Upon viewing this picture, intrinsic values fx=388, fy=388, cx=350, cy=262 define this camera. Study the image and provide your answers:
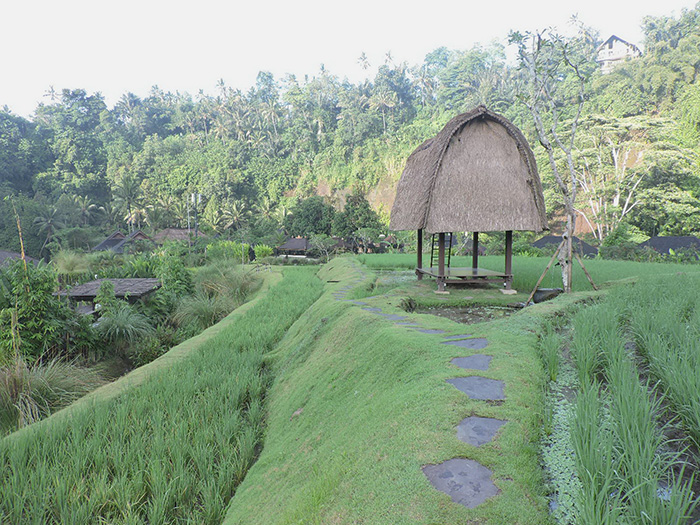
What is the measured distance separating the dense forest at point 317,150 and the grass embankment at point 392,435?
2238 centimetres

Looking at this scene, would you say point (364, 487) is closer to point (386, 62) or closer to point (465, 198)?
point (465, 198)

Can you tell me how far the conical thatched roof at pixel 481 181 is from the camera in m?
6.82

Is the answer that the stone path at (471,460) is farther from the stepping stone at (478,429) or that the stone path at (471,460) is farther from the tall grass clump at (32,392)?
the tall grass clump at (32,392)

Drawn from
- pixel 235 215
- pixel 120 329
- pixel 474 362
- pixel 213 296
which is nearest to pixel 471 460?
pixel 474 362

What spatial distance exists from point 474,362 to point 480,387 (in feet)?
1.38

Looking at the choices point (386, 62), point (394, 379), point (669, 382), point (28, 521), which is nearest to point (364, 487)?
point (394, 379)

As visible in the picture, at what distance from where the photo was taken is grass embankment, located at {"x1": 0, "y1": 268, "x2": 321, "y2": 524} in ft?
8.36

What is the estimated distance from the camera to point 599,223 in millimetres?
23844

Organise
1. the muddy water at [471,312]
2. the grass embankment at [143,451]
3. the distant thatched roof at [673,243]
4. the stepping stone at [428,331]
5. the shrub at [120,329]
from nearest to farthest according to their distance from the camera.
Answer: the grass embankment at [143,451] → the stepping stone at [428,331] → the muddy water at [471,312] → the shrub at [120,329] → the distant thatched roof at [673,243]

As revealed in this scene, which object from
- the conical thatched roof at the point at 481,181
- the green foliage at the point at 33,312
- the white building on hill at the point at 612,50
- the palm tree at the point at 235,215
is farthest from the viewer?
the white building on hill at the point at 612,50

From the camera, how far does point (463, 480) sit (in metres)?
1.65

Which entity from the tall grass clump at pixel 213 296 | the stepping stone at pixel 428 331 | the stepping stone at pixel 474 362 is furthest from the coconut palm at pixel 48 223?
the stepping stone at pixel 474 362

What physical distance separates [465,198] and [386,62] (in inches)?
2032

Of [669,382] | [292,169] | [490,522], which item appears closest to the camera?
[490,522]
